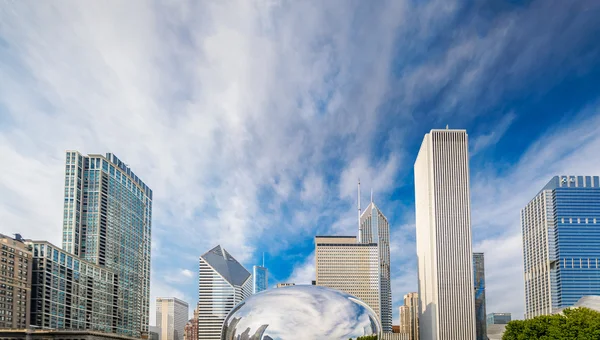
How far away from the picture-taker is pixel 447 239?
116 metres

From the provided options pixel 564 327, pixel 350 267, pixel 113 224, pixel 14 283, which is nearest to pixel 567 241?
pixel 350 267

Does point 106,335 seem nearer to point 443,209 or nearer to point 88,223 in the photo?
point 88,223

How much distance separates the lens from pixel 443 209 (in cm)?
11688

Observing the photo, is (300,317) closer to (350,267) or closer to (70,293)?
(70,293)

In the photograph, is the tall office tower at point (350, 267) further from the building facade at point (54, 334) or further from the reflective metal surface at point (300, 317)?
the reflective metal surface at point (300, 317)

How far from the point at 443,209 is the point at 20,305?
78.5m

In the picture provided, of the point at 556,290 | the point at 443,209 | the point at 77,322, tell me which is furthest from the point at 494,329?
the point at 77,322

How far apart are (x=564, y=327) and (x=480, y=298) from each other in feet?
461

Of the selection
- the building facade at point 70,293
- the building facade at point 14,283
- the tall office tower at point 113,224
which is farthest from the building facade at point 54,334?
the tall office tower at point 113,224

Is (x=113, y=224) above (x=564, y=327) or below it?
above

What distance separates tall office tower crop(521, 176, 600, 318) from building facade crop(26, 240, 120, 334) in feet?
348

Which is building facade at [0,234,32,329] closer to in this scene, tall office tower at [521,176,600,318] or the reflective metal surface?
the reflective metal surface

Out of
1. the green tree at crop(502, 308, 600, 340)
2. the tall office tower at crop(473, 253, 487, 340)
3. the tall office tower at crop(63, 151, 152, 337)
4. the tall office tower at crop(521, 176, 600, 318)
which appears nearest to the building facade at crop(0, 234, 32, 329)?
the tall office tower at crop(63, 151, 152, 337)

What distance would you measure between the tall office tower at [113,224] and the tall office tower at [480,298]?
281 ft
